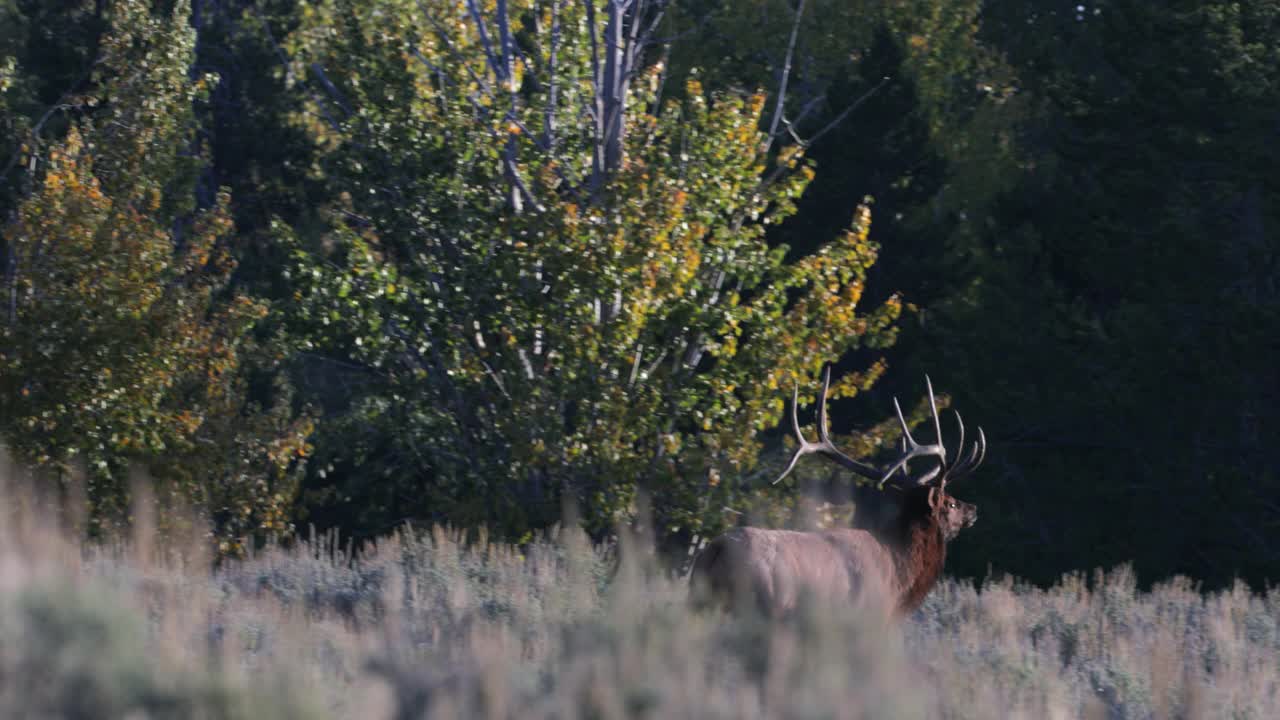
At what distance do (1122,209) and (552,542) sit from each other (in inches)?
688

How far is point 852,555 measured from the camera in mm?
9758

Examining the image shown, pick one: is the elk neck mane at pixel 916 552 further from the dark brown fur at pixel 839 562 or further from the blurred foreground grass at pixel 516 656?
the blurred foreground grass at pixel 516 656

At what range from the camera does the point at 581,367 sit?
15617 millimetres

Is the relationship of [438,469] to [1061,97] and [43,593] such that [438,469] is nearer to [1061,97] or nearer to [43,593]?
[43,593]

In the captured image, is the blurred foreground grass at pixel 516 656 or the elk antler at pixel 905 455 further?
the elk antler at pixel 905 455

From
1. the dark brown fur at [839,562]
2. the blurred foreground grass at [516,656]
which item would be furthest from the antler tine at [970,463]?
the blurred foreground grass at [516,656]

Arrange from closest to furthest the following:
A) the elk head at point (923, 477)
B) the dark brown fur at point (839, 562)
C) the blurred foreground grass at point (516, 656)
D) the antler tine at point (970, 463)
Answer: the blurred foreground grass at point (516, 656)
the dark brown fur at point (839, 562)
the elk head at point (923, 477)
the antler tine at point (970, 463)

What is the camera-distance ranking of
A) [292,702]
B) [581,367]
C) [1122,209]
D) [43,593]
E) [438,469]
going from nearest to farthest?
1. [292,702]
2. [43,593]
3. [581,367]
4. [438,469]
5. [1122,209]

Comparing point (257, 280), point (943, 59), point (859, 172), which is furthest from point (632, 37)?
point (943, 59)

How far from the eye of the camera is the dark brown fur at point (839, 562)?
28.9 feet

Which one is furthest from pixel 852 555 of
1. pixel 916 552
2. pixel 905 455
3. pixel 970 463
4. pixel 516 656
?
pixel 516 656

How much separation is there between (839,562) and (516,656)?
11.2 feet

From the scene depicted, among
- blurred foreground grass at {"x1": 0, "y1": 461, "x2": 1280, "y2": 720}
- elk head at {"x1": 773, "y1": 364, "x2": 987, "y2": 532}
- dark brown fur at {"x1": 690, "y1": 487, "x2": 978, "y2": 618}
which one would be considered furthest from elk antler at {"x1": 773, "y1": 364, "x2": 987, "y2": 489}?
blurred foreground grass at {"x1": 0, "y1": 461, "x2": 1280, "y2": 720}

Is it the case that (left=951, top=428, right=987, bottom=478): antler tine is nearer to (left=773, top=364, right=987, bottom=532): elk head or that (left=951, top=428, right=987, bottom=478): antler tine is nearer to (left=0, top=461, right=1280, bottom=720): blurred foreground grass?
(left=773, top=364, right=987, bottom=532): elk head
